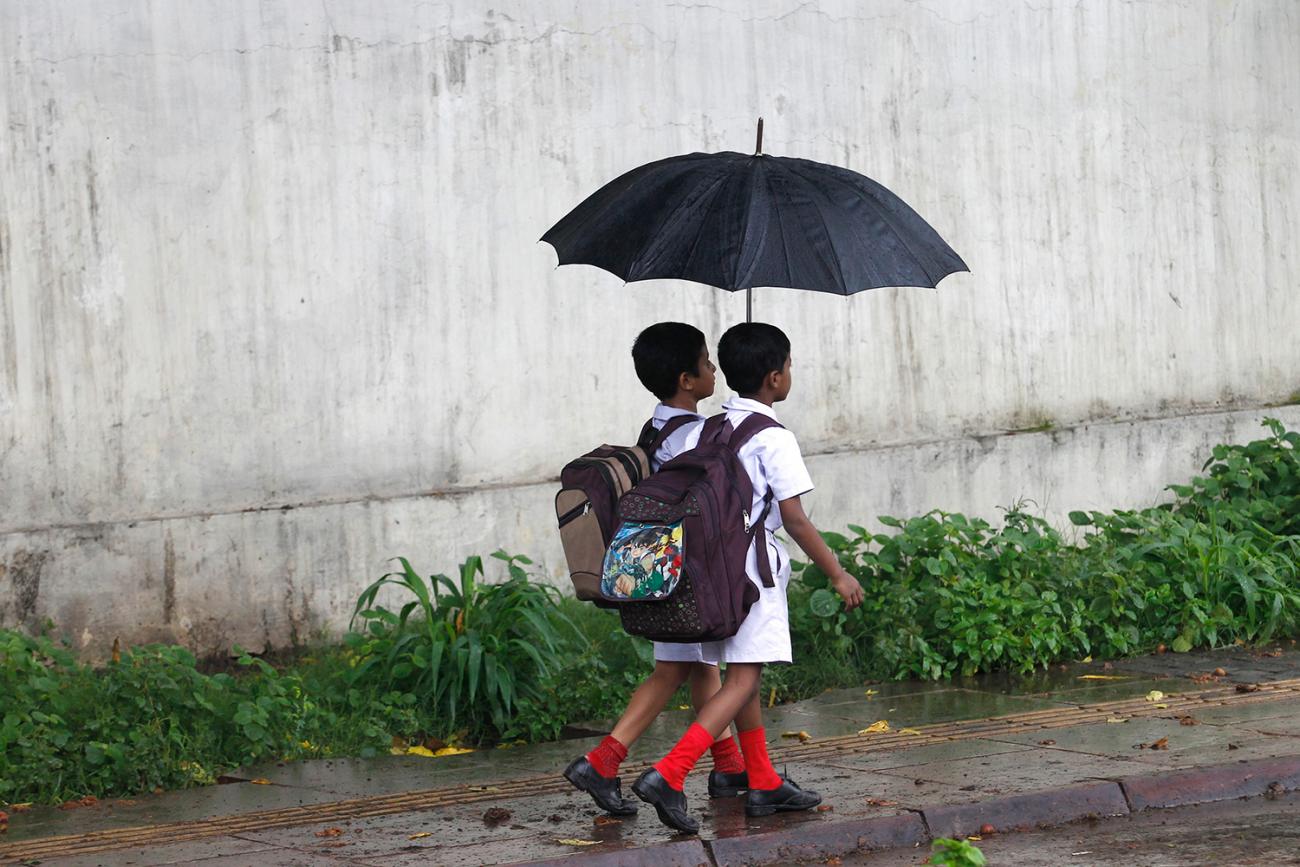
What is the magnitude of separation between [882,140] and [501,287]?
8.02ft

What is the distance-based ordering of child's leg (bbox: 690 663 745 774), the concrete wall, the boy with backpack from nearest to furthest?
the boy with backpack < child's leg (bbox: 690 663 745 774) < the concrete wall

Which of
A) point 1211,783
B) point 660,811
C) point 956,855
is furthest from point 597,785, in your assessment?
point 1211,783

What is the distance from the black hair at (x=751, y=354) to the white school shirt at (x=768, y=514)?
0.07 meters

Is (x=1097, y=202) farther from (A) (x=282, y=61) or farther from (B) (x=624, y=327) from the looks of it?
(A) (x=282, y=61)

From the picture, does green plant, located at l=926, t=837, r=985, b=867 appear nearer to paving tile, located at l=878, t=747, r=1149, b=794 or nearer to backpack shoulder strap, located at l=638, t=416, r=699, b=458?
paving tile, located at l=878, t=747, r=1149, b=794

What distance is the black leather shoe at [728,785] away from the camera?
5.89 meters

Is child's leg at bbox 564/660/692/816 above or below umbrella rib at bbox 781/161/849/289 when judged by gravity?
below

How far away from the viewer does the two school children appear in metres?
→ 5.37

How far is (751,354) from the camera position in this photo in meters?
5.52

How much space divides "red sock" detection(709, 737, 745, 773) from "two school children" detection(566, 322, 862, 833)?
0.37ft

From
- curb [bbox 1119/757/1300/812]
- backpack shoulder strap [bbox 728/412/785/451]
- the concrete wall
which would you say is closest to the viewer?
backpack shoulder strap [bbox 728/412/785/451]

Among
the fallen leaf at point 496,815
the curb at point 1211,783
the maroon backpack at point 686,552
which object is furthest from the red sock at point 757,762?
the curb at point 1211,783

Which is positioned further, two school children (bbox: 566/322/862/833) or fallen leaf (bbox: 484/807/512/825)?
fallen leaf (bbox: 484/807/512/825)

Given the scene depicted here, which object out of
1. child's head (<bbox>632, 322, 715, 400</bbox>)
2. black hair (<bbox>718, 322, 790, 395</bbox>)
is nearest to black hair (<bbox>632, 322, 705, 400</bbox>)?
child's head (<bbox>632, 322, 715, 400</bbox>)
